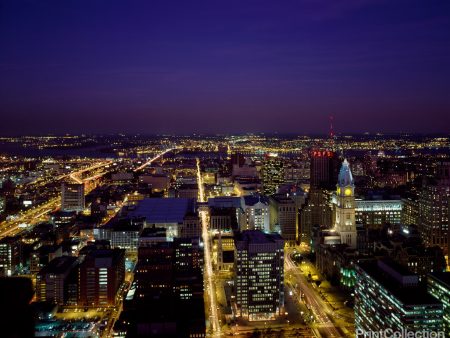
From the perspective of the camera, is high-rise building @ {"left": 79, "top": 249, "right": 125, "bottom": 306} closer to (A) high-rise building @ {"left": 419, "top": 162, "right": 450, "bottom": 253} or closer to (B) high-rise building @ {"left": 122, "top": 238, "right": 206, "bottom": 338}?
(B) high-rise building @ {"left": 122, "top": 238, "right": 206, "bottom": 338}

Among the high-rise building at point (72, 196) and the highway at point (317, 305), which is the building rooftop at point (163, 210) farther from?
the highway at point (317, 305)

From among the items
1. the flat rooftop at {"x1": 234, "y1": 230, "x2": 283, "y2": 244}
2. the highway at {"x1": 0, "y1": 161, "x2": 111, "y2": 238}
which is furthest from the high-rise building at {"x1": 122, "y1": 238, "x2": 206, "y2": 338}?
the highway at {"x1": 0, "y1": 161, "x2": 111, "y2": 238}

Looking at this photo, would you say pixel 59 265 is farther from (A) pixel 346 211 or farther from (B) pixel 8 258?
(A) pixel 346 211

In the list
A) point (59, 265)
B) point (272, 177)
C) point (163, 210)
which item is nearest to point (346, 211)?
point (163, 210)

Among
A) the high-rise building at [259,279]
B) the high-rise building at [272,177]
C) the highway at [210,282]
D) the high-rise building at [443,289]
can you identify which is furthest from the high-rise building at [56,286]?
the high-rise building at [272,177]

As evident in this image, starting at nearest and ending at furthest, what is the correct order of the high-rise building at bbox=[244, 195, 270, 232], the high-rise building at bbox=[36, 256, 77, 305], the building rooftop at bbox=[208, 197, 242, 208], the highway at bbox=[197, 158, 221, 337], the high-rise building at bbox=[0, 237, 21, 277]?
1. the highway at bbox=[197, 158, 221, 337]
2. the high-rise building at bbox=[36, 256, 77, 305]
3. the high-rise building at bbox=[0, 237, 21, 277]
4. the high-rise building at bbox=[244, 195, 270, 232]
5. the building rooftop at bbox=[208, 197, 242, 208]

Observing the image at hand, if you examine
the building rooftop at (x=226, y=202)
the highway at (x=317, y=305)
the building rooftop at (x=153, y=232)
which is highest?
the building rooftop at (x=226, y=202)

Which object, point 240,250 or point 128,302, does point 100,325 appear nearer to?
point 128,302
